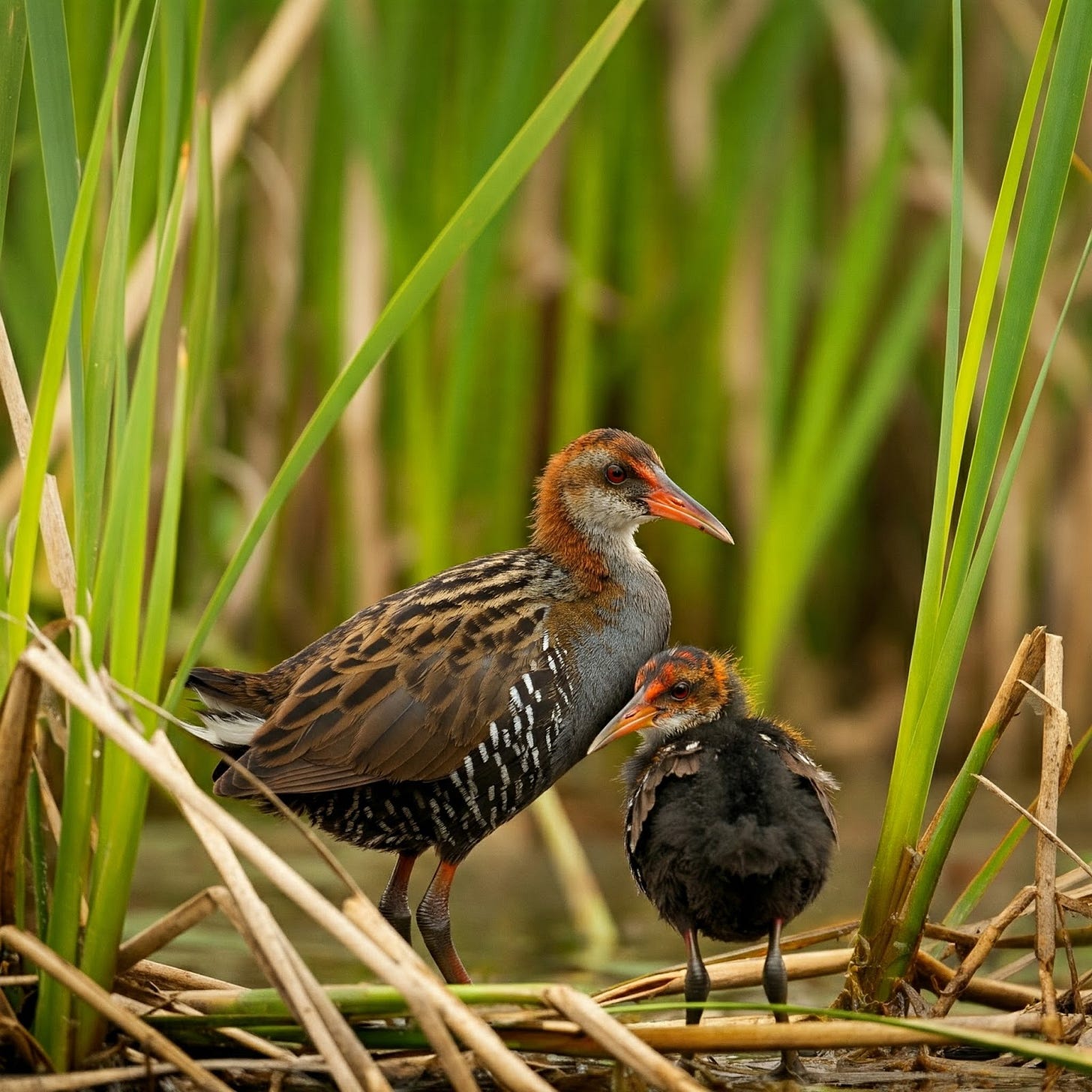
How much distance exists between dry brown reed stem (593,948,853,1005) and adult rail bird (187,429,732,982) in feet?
1.81

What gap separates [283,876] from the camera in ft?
7.80

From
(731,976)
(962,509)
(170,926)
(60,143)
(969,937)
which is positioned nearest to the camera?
(170,926)

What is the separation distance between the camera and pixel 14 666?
261 centimetres

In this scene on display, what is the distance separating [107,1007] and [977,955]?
4.86 feet

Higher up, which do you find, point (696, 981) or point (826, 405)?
point (826, 405)

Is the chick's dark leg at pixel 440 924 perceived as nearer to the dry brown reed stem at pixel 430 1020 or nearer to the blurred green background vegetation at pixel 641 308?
the dry brown reed stem at pixel 430 1020

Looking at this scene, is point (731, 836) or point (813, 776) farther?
point (813, 776)

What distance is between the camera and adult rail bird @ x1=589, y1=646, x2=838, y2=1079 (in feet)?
10.0

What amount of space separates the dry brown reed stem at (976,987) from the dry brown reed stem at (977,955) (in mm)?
52

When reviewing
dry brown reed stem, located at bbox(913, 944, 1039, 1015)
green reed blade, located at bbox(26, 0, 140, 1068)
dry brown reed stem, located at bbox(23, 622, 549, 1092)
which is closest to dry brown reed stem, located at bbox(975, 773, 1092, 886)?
dry brown reed stem, located at bbox(913, 944, 1039, 1015)

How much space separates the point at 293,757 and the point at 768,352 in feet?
10.1

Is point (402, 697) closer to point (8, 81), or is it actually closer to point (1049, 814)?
point (1049, 814)

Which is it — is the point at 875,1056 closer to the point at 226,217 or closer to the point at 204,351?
the point at 204,351

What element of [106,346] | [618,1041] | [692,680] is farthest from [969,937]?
[106,346]
